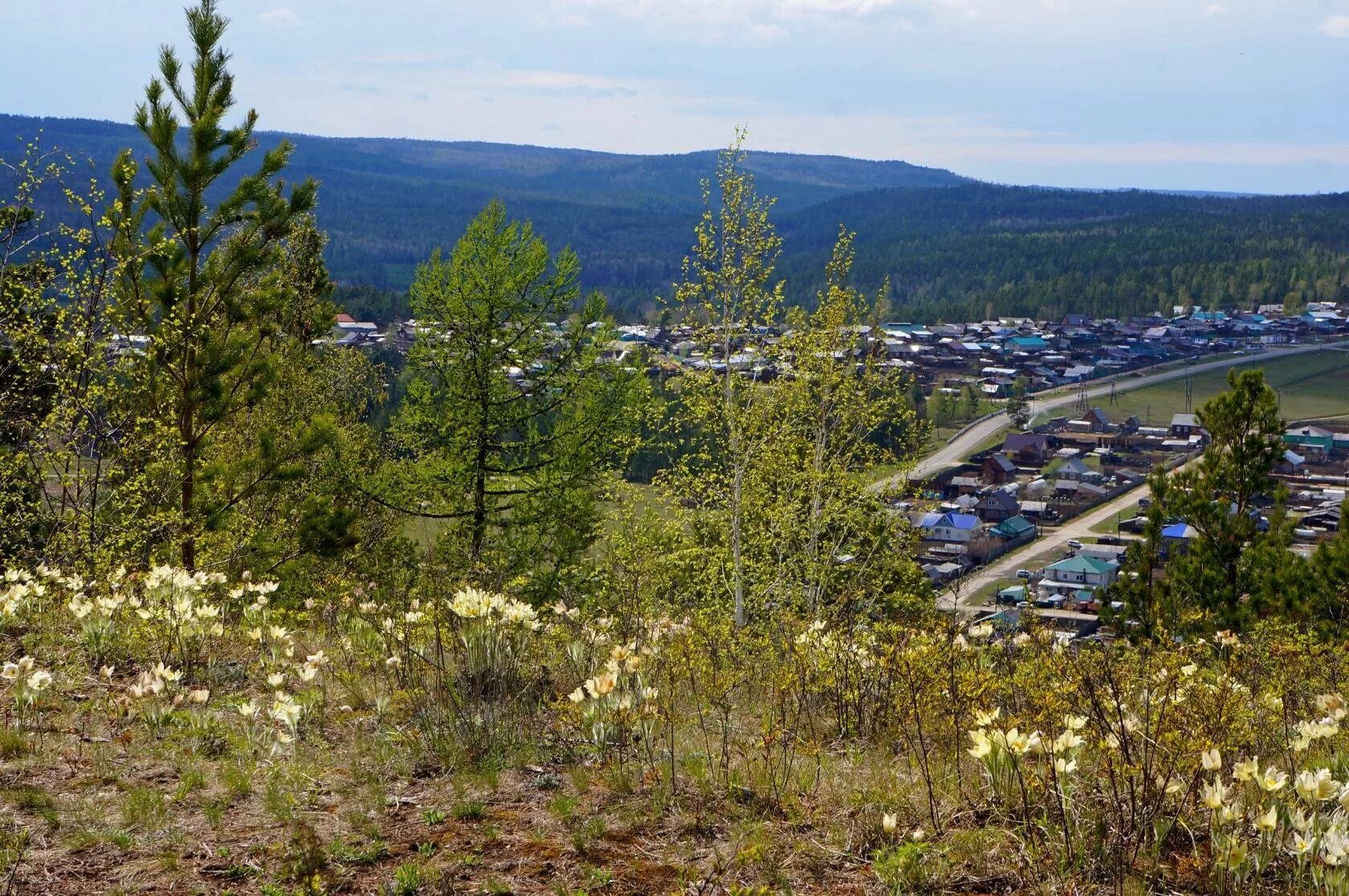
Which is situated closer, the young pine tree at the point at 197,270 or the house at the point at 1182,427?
the young pine tree at the point at 197,270

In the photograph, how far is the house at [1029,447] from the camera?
3359 inches

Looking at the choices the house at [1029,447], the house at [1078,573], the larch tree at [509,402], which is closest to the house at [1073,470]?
the house at [1029,447]

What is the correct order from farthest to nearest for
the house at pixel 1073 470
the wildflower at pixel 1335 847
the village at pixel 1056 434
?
1. the house at pixel 1073 470
2. the village at pixel 1056 434
3. the wildflower at pixel 1335 847

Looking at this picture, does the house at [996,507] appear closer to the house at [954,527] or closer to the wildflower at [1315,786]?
the house at [954,527]

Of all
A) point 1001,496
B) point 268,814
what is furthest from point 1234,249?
point 268,814

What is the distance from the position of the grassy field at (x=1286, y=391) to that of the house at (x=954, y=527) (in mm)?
43730

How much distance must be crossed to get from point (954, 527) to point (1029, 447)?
25522 mm

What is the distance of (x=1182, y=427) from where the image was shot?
92438mm

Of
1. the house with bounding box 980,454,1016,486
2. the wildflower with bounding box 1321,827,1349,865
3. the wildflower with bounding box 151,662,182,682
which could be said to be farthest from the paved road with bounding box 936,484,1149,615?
the wildflower with bounding box 1321,827,1349,865

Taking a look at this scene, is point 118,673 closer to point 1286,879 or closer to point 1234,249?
point 1286,879

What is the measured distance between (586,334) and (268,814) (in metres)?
12.7

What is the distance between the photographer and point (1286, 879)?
3400 mm

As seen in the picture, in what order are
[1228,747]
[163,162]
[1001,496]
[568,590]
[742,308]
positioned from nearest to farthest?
[1228,747]
[568,590]
[163,162]
[742,308]
[1001,496]

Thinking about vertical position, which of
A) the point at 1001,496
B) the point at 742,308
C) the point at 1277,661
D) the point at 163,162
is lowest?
the point at 1001,496
